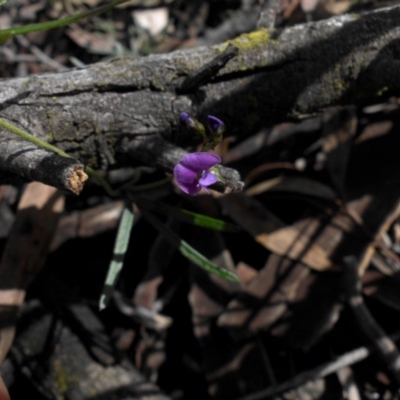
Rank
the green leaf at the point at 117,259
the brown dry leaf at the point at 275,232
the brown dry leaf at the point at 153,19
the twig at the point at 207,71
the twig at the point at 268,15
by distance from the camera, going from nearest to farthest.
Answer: the twig at the point at 207,71, the green leaf at the point at 117,259, the twig at the point at 268,15, the brown dry leaf at the point at 275,232, the brown dry leaf at the point at 153,19

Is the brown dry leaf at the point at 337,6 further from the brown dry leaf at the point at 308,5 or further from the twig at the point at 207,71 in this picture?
the twig at the point at 207,71

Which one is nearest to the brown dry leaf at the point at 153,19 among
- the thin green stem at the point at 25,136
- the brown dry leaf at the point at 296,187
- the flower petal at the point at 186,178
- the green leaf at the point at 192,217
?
the brown dry leaf at the point at 296,187

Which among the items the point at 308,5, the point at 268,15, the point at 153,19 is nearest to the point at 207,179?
the point at 268,15

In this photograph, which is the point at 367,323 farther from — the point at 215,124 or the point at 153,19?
the point at 153,19

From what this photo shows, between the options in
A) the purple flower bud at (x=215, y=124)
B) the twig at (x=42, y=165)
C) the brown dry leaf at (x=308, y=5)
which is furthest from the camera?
the brown dry leaf at (x=308, y=5)

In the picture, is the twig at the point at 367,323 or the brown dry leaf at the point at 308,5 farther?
the brown dry leaf at the point at 308,5

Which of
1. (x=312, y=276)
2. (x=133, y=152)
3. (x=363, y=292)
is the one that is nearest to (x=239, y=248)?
(x=312, y=276)
